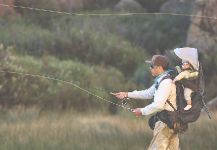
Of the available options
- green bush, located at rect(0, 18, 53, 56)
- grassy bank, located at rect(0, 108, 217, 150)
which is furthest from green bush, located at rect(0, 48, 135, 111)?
grassy bank, located at rect(0, 108, 217, 150)

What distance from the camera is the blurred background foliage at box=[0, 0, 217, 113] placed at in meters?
12.8

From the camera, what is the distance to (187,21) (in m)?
17.0

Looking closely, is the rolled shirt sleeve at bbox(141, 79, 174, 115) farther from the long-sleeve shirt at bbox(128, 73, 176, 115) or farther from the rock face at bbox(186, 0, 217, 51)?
the rock face at bbox(186, 0, 217, 51)

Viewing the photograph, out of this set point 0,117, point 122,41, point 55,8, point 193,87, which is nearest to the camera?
point 193,87

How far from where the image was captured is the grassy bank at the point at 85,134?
29.3ft

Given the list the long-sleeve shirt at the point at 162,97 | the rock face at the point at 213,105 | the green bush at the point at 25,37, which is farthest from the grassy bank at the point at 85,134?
the green bush at the point at 25,37

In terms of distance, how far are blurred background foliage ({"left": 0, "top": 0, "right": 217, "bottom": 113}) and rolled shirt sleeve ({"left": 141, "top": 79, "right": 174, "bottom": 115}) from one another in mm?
5836

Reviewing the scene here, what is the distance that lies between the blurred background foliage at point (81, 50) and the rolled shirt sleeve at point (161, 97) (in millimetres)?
5836

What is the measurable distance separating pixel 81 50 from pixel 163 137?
9.06 meters

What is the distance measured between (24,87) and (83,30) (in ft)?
14.2

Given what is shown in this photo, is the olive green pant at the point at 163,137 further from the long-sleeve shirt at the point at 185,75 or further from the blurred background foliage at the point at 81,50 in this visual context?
the blurred background foliage at the point at 81,50

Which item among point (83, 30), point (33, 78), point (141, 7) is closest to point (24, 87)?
point (33, 78)

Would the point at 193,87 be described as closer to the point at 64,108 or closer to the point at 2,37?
the point at 64,108

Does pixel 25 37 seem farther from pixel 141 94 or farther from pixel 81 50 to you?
pixel 141 94
